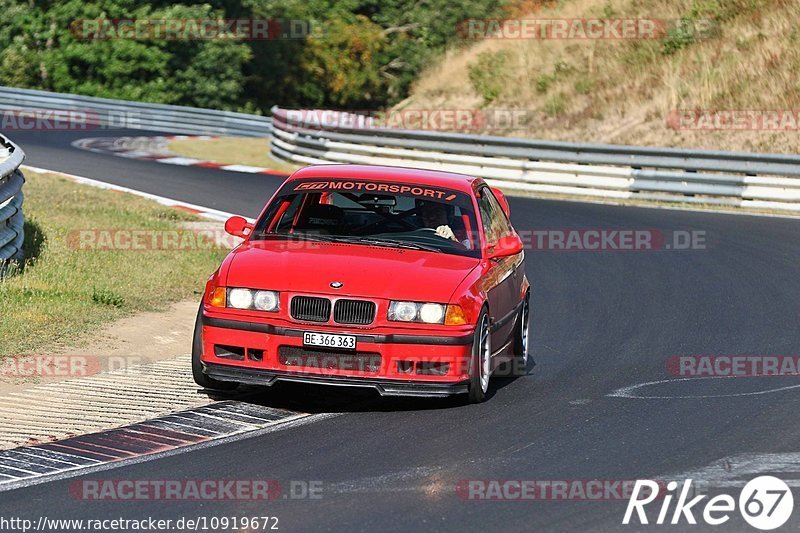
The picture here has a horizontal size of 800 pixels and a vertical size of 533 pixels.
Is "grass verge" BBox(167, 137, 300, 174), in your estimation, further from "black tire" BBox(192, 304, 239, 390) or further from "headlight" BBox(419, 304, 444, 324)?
"headlight" BBox(419, 304, 444, 324)

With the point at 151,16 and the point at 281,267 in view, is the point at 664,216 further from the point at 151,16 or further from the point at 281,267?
the point at 151,16

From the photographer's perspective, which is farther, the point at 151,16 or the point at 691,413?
the point at 151,16

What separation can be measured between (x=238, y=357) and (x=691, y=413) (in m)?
3.05

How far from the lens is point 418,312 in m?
8.76

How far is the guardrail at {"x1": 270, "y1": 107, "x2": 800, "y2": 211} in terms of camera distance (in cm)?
2320

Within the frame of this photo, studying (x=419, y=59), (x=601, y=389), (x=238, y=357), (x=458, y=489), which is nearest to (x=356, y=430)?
(x=238, y=357)

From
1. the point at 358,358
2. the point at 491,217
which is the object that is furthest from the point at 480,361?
the point at 491,217

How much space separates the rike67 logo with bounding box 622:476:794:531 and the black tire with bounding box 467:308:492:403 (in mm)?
1958

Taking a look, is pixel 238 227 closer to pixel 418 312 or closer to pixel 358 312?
pixel 358 312

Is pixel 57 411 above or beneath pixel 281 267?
beneath

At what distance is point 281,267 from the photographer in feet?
29.5

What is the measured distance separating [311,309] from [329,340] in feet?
0.81

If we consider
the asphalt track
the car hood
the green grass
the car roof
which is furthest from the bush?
the car hood

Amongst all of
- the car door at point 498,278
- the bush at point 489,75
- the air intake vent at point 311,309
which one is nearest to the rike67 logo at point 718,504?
the air intake vent at point 311,309
